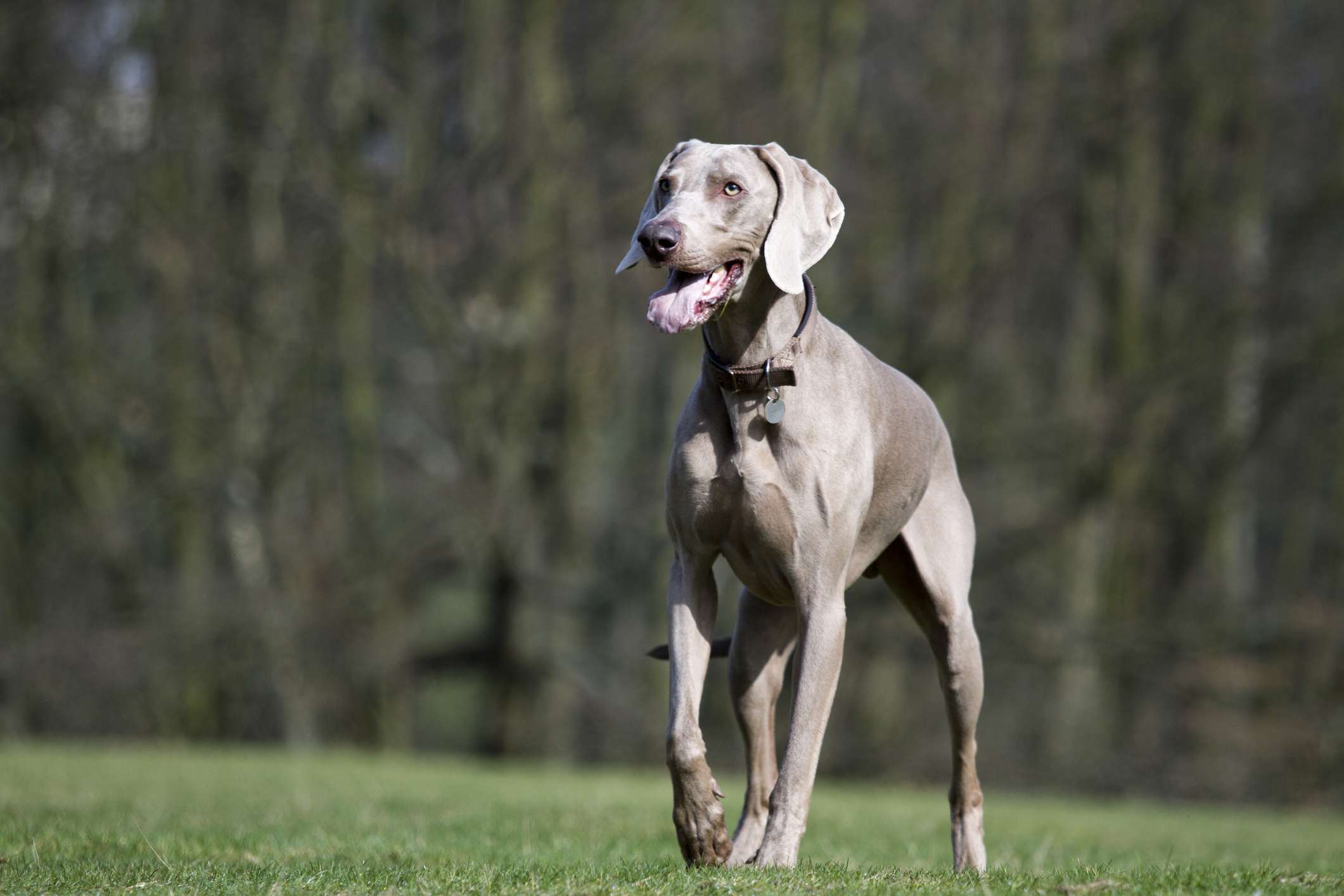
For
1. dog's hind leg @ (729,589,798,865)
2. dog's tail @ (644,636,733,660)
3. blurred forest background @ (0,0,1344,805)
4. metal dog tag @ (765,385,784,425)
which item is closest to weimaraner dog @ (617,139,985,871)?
metal dog tag @ (765,385,784,425)

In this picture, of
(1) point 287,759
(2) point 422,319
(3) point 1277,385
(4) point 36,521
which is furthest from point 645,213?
(4) point 36,521

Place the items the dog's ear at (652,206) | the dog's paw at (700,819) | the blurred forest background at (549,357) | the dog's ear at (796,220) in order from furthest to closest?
the blurred forest background at (549,357)
the dog's ear at (652,206)
the dog's ear at (796,220)
the dog's paw at (700,819)

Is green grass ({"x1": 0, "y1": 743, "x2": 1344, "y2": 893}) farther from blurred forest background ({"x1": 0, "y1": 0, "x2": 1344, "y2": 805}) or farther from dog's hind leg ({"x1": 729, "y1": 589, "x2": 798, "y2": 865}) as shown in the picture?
blurred forest background ({"x1": 0, "y1": 0, "x2": 1344, "y2": 805})

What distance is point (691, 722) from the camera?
4.64 m

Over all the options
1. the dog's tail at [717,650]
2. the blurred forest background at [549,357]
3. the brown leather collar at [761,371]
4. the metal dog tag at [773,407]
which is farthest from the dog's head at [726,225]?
the blurred forest background at [549,357]

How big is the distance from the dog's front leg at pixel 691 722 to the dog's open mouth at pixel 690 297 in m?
0.84

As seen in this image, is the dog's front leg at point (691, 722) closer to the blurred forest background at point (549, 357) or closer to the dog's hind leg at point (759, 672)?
the dog's hind leg at point (759, 672)

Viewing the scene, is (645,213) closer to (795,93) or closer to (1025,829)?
(1025,829)

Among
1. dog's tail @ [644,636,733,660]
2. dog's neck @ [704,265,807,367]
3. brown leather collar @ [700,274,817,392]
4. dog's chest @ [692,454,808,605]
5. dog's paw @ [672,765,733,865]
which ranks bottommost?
dog's paw @ [672,765,733,865]

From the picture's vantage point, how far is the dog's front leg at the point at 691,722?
15.0 feet

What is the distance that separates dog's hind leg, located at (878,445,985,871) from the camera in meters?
5.54

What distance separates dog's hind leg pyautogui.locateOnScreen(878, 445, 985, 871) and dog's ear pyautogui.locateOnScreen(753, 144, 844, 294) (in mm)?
1221

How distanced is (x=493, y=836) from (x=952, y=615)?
223 centimetres

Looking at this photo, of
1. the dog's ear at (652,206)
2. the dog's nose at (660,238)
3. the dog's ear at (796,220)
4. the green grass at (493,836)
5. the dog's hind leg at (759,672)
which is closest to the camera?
the green grass at (493,836)
